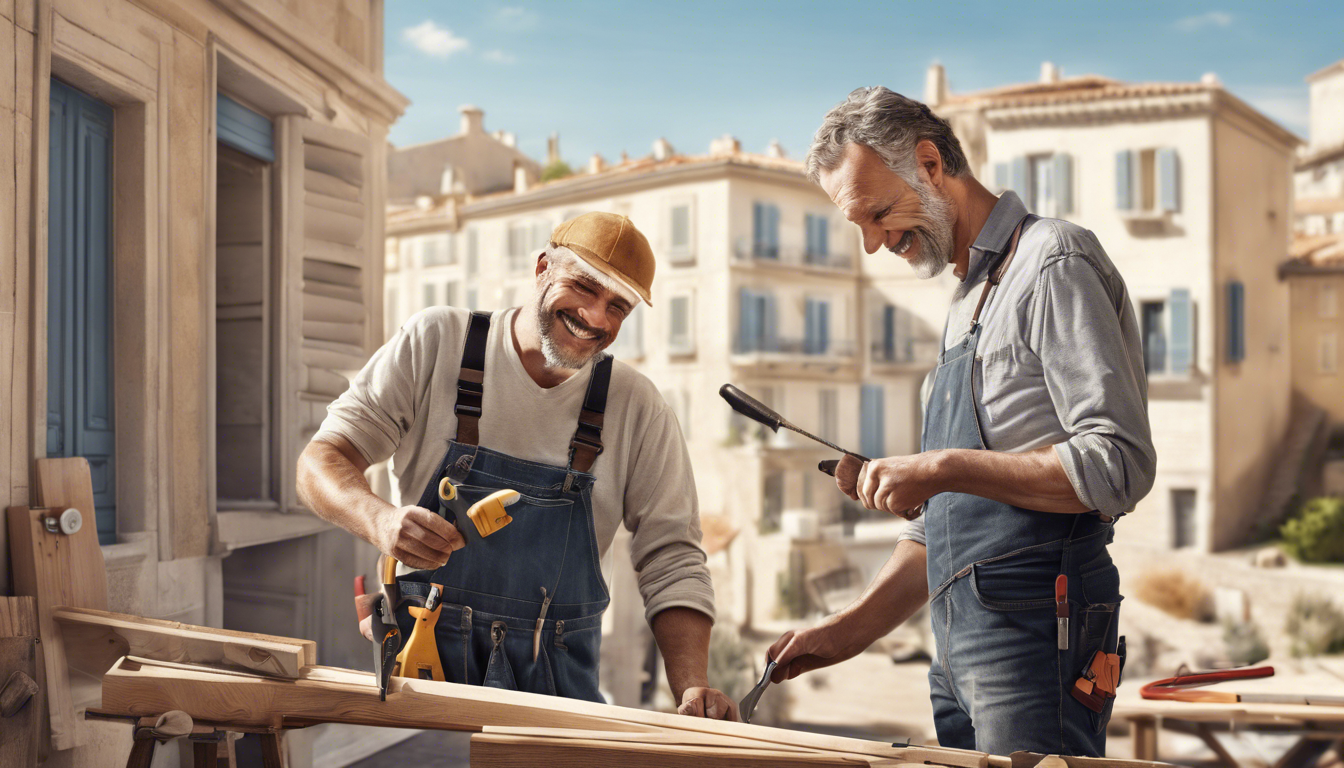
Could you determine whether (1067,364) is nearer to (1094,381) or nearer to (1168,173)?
(1094,381)

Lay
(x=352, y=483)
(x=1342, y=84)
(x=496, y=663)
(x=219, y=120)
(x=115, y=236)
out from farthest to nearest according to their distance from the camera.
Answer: (x=1342, y=84)
(x=219, y=120)
(x=115, y=236)
(x=496, y=663)
(x=352, y=483)

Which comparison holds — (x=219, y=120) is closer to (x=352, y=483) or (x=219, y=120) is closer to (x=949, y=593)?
(x=352, y=483)

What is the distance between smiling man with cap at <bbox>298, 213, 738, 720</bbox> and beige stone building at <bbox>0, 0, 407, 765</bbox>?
86 cm

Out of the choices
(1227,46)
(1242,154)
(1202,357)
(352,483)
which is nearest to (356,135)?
(352,483)

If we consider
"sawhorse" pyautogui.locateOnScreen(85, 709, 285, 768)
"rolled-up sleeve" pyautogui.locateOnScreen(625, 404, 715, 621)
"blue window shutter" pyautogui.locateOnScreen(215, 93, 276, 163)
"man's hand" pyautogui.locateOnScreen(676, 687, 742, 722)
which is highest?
"blue window shutter" pyautogui.locateOnScreen(215, 93, 276, 163)

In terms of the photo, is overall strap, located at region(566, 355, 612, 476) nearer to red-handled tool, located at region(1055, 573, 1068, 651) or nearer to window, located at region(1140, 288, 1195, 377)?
red-handled tool, located at region(1055, 573, 1068, 651)

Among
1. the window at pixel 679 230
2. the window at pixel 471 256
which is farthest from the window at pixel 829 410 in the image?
the window at pixel 471 256

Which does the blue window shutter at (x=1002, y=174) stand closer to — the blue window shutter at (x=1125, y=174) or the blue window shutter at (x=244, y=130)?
the blue window shutter at (x=1125, y=174)

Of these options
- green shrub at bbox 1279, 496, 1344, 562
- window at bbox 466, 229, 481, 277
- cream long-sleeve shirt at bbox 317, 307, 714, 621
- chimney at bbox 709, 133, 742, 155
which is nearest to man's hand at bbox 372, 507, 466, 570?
cream long-sleeve shirt at bbox 317, 307, 714, 621

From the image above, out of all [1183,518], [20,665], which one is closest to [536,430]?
[20,665]

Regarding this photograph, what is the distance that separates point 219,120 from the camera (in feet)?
9.55

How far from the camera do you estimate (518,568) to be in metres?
1.82

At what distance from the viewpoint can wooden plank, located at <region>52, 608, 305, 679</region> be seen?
5.14 ft

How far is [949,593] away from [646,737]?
21.3 inches
